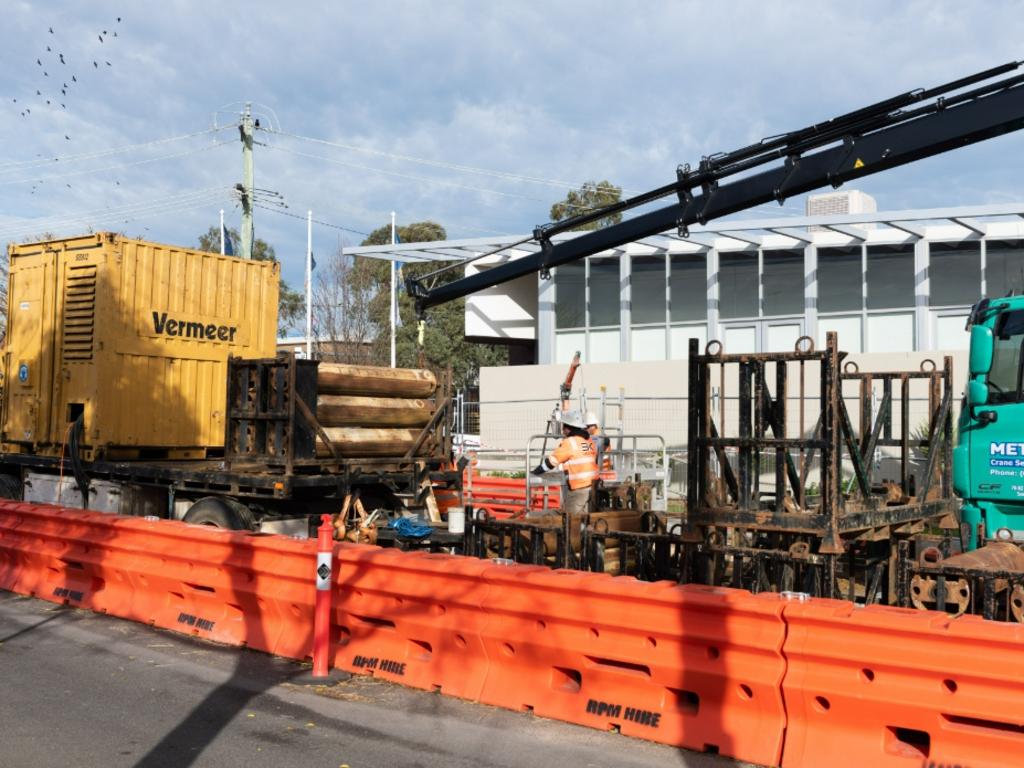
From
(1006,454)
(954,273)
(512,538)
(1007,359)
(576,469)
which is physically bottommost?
(512,538)

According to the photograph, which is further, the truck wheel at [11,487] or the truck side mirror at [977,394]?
the truck wheel at [11,487]

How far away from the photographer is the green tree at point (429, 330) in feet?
151

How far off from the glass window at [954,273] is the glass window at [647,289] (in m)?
6.44

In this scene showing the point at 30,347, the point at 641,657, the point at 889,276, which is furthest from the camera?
the point at 889,276

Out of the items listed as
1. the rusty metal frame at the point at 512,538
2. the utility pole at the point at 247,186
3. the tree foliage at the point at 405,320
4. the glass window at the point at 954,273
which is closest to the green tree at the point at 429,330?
the tree foliage at the point at 405,320

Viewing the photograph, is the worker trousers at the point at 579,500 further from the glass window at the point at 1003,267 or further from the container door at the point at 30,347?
the glass window at the point at 1003,267

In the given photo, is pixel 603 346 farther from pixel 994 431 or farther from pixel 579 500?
pixel 994 431

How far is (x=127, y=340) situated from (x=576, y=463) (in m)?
5.85

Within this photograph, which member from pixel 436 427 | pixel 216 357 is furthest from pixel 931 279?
pixel 216 357

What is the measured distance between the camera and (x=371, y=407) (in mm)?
10914

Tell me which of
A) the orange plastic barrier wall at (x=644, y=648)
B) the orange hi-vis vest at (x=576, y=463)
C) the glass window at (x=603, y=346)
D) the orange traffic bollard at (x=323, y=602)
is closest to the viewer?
the orange plastic barrier wall at (x=644, y=648)

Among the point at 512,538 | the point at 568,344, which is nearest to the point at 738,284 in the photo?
the point at 568,344

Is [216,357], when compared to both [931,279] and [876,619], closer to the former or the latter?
[876,619]

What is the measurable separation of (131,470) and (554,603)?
7.05m
